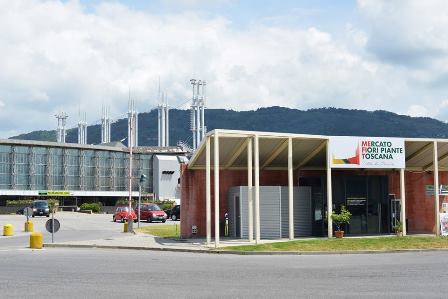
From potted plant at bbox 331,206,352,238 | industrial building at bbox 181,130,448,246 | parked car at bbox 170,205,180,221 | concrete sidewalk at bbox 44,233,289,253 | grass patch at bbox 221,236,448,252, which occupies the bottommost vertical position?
concrete sidewalk at bbox 44,233,289,253

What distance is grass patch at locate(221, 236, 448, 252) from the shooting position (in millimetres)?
26109

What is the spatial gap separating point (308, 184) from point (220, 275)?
18.0 meters

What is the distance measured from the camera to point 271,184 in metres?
35.4

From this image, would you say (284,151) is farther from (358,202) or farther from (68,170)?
(68,170)

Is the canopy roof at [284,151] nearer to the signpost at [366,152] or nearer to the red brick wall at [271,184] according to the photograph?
the red brick wall at [271,184]

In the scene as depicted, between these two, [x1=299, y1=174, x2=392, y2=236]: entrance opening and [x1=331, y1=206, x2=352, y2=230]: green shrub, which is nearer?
[x1=331, y1=206, x2=352, y2=230]: green shrub

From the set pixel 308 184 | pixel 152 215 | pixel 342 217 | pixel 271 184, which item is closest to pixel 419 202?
pixel 308 184

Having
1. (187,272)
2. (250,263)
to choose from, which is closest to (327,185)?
(250,263)

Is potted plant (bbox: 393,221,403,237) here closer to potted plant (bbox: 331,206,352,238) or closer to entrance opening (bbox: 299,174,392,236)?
entrance opening (bbox: 299,174,392,236)

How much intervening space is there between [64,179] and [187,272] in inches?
3957

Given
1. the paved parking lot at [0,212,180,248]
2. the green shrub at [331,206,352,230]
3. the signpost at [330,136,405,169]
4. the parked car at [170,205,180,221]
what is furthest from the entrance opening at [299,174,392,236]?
the parked car at [170,205,180,221]

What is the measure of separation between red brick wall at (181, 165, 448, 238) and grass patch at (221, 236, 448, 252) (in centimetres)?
709

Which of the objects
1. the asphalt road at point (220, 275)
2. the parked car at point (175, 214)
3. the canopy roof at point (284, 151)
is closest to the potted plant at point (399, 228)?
the canopy roof at point (284, 151)

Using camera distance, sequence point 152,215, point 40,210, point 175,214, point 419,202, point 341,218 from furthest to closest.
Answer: point 40,210
point 175,214
point 152,215
point 419,202
point 341,218
